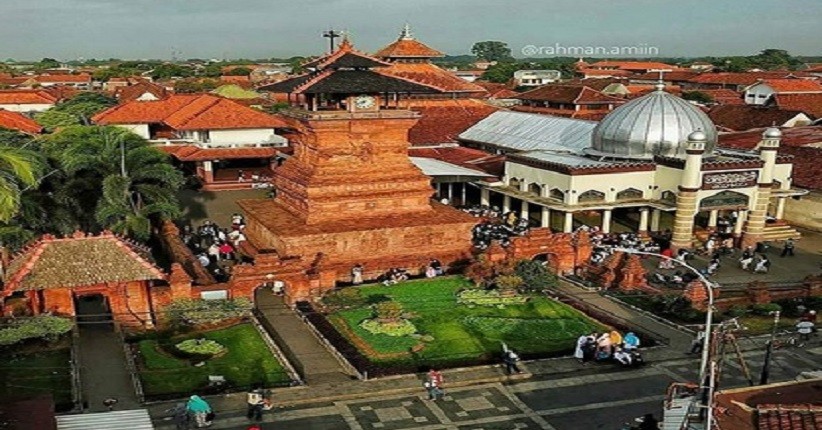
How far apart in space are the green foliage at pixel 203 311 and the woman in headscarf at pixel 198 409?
6.76 m

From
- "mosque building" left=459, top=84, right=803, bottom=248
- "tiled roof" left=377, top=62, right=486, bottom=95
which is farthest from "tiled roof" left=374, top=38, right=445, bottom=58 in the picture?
"mosque building" left=459, top=84, right=803, bottom=248

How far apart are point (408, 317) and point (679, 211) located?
15.5 metres

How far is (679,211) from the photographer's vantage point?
113 ft

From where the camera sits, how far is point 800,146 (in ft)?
147

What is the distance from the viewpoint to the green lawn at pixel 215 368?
68.3 feet

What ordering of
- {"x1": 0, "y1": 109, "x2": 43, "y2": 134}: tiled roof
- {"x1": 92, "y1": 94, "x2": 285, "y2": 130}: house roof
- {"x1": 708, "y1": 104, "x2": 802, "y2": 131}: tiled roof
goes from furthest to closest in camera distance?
{"x1": 708, "y1": 104, "x2": 802, "y2": 131}: tiled roof → {"x1": 0, "y1": 109, "x2": 43, "y2": 134}: tiled roof → {"x1": 92, "y1": 94, "x2": 285, "y2": 130}: house roof

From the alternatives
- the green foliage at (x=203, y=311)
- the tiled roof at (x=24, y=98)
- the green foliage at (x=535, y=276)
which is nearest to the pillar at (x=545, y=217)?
the green foliage at (x=535, y=276)

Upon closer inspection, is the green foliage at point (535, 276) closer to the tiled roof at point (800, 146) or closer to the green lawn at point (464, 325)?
the green lawn at point (464, 325)

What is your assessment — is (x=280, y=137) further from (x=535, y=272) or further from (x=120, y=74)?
(x=120, y=74)

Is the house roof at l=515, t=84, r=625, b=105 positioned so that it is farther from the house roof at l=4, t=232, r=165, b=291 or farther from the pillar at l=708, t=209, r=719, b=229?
the house roof at l=4, t=232, r=165, b=291

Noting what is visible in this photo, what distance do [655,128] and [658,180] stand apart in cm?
269

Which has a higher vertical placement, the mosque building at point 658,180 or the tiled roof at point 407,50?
the tiled roof at point 407,50

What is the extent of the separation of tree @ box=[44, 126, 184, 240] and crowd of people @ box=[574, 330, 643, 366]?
17058mm

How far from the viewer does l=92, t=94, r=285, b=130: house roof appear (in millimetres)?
47781
